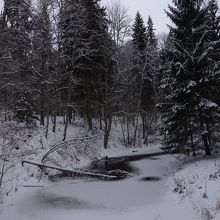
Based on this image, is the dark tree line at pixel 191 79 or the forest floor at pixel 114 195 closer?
the forest floor at pixel 114 195

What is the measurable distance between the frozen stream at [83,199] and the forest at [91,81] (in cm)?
63

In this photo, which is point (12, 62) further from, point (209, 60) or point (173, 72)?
point (209, 60)

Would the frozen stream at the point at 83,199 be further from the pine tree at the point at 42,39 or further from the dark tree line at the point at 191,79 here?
the pine tree at the point at 42,39

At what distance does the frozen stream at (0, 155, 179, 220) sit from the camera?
34.7ft

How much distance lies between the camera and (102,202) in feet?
39.9

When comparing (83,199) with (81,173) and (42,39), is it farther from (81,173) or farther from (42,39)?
(42,39)

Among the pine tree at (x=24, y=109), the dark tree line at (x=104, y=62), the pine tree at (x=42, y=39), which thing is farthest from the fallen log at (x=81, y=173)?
the pine tree at (x=42, y=39)

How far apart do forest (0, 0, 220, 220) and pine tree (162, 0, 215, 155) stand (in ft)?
0.19

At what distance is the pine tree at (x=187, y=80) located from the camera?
17.4 meters

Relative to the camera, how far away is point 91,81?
3059 centimetres

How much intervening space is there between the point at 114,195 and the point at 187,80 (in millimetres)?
7855

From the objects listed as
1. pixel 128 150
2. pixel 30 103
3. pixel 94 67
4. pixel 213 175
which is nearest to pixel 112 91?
pixel 94 67

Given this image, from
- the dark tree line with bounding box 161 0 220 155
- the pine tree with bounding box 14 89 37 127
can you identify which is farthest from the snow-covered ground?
the pine tree with bounding box 14 89 37 127

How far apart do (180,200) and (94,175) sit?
6.78 meters
